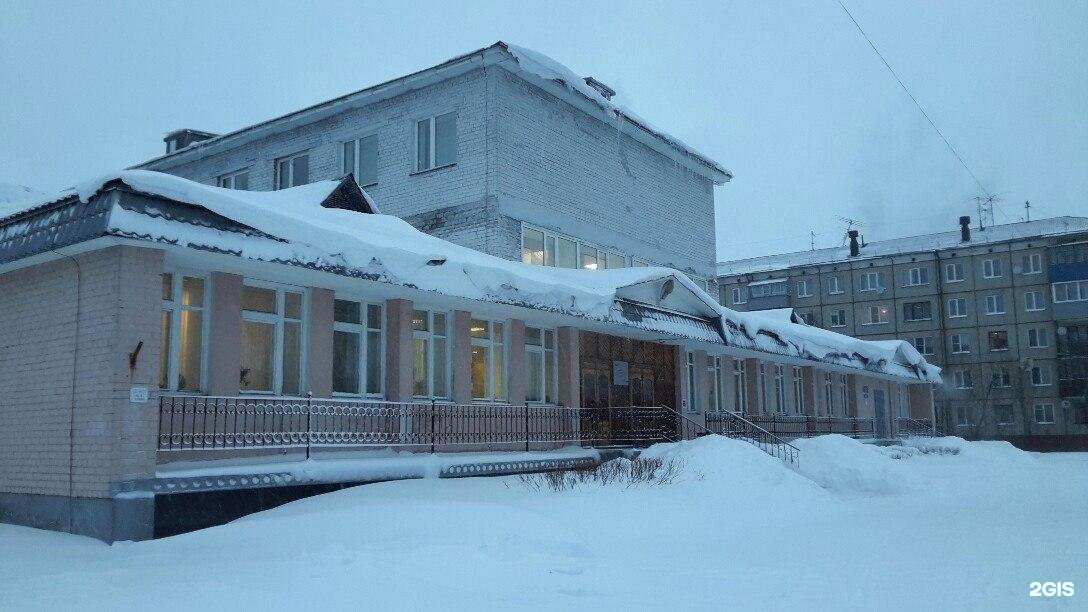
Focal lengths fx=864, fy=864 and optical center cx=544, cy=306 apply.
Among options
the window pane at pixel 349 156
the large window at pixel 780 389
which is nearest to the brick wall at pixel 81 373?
the window pane at pixel 349 156

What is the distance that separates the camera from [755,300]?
65.4 meters

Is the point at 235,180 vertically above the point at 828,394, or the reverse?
the point at 235,180

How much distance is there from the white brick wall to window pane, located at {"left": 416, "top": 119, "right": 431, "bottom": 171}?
7.8 inches

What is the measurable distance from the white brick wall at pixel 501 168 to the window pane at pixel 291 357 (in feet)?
25.9

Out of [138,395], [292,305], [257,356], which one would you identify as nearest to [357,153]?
[292,305]

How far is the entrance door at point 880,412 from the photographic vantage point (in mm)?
38625

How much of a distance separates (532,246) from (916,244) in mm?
51162

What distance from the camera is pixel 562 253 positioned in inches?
925

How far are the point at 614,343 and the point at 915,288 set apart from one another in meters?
45.3

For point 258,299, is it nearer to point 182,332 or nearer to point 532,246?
point 182,332

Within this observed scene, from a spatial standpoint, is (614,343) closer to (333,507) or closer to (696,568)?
(333,507)

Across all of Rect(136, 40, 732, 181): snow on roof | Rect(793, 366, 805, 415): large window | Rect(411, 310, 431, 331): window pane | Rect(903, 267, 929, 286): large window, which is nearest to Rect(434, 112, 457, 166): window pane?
Rect(136, 40, 732, 181): snow on roof

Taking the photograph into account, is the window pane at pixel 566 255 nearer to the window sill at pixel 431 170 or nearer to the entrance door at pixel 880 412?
the window sill at pixel 431 170

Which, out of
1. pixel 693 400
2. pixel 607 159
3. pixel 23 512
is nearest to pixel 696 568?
pixel 23 512
